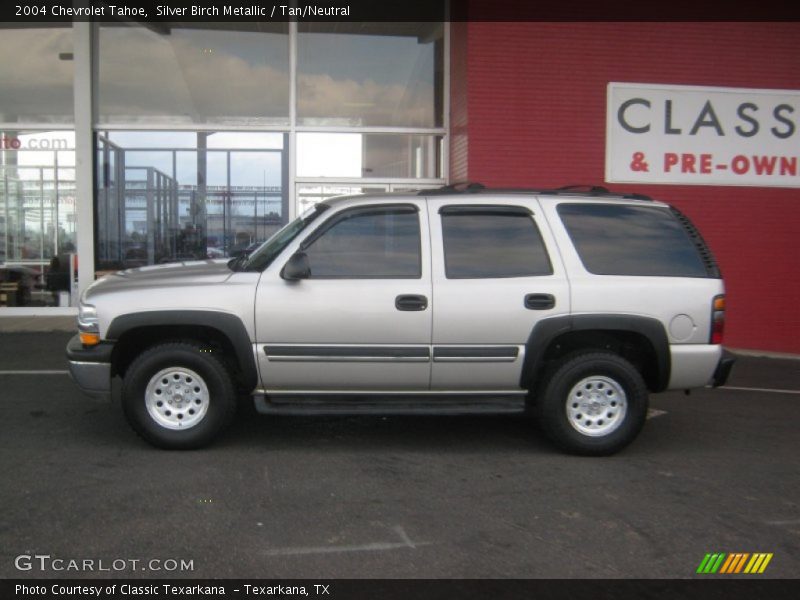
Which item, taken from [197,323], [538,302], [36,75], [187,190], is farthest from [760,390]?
[36,75]

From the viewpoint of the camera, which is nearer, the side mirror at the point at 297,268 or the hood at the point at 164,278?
the side mirror at the point at 297,268

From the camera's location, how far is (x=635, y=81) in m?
11.1

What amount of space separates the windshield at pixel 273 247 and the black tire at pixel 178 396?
70 cm

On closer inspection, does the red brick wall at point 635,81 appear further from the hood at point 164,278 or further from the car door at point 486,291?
the hood at point 164,278

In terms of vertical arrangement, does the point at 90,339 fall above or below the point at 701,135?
below

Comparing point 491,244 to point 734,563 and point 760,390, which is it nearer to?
point 734,563

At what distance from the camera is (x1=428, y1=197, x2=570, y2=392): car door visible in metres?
5.50

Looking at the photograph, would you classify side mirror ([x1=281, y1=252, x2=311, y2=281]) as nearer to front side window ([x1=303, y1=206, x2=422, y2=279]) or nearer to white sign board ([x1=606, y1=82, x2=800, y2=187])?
front side window ([x1=303, y1=206, x2=422, y2=279])

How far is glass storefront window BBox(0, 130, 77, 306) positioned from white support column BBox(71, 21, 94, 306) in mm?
587

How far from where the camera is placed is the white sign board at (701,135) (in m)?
11.2

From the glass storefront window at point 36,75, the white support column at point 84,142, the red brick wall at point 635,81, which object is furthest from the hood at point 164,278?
the glass storefront window at point 36,75

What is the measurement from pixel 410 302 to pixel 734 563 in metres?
2.58
